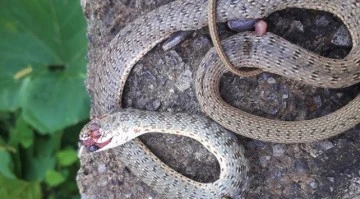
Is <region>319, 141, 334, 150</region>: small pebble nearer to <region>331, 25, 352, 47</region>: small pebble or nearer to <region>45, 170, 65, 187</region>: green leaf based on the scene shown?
<region>331, 25, 352, 47</region>: small pebble

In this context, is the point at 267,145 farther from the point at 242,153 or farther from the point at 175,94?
the point at 175,94

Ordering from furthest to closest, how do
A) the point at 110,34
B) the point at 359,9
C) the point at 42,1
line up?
1. the point at 42,1
2. the point at 110,34
3. the point at 359,9

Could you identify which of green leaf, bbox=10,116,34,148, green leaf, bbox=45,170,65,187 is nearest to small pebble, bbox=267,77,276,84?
green leaf, bbox=45,170,65,187

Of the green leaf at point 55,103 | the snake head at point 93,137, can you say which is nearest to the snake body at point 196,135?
the snake head at point 93,137

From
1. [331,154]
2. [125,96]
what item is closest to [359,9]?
[331,154]

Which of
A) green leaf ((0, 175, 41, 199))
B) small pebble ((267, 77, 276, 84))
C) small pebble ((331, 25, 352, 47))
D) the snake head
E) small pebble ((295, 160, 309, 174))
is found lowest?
green leaf ((0, 175, 41, 199))
